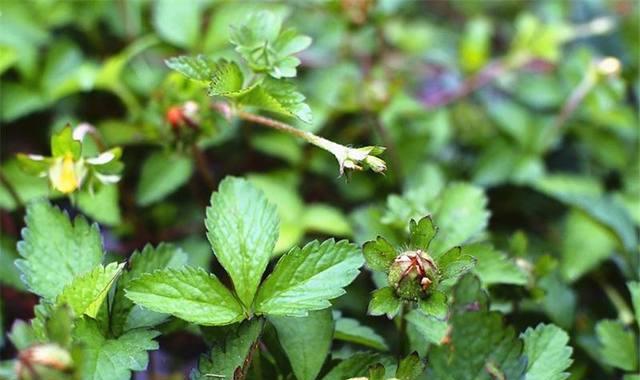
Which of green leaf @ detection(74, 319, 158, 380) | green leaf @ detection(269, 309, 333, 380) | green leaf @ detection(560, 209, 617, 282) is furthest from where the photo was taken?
green leaf @ detection(560, 209, 617, 282)

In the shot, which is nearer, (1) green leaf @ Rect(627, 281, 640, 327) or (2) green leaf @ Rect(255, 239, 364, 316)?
(2) green leaf @ Rect(255, 239, 364, 316)

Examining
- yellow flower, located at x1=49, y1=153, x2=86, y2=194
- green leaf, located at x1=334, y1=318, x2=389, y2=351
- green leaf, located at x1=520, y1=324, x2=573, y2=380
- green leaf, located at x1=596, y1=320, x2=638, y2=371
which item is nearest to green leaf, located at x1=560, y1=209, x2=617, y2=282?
green leaf, located at x1=596, y1=320, x2=638, y2=371

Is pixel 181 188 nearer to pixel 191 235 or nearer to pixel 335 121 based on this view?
pixel 191 235

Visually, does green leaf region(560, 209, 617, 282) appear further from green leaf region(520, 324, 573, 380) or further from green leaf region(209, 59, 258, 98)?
green leaf region(209, 59, 258, 98)

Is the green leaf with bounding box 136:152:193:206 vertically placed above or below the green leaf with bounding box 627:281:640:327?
below

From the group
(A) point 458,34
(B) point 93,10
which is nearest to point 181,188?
(B) point 93,10

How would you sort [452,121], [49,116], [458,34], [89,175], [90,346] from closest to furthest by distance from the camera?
[90,346] → [89,175] → [49,116] → [452,121] → [458,34]
